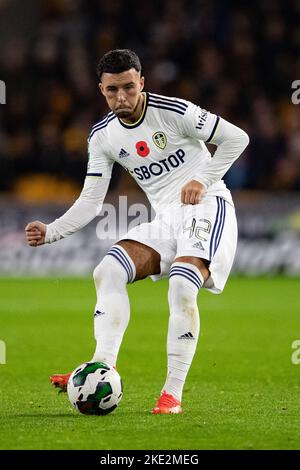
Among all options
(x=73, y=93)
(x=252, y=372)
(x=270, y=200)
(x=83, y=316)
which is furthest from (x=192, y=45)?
(x=252, y=372)

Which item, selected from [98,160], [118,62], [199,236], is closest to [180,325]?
[199,236]

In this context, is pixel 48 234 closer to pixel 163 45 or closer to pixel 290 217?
pixel 290 217

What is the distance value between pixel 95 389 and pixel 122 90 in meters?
1.78

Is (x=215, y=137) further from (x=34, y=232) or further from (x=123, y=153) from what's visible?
(x=34, y=232)

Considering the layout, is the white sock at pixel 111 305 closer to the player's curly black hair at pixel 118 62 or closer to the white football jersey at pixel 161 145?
the white football jersey at pixel 161 145

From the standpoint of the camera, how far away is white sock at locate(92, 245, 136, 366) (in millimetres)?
6168

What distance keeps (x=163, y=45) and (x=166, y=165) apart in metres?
11.7

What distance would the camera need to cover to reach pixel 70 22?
19.1 meters

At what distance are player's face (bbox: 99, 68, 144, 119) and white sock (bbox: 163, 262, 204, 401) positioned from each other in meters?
1.05

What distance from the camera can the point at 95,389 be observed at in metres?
5.85

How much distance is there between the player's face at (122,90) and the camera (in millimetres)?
6316

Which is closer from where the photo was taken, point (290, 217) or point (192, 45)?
point (290, 217)

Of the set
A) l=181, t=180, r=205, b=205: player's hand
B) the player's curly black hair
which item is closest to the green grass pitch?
l=181, t=180, r=205, b=205: player's hand
